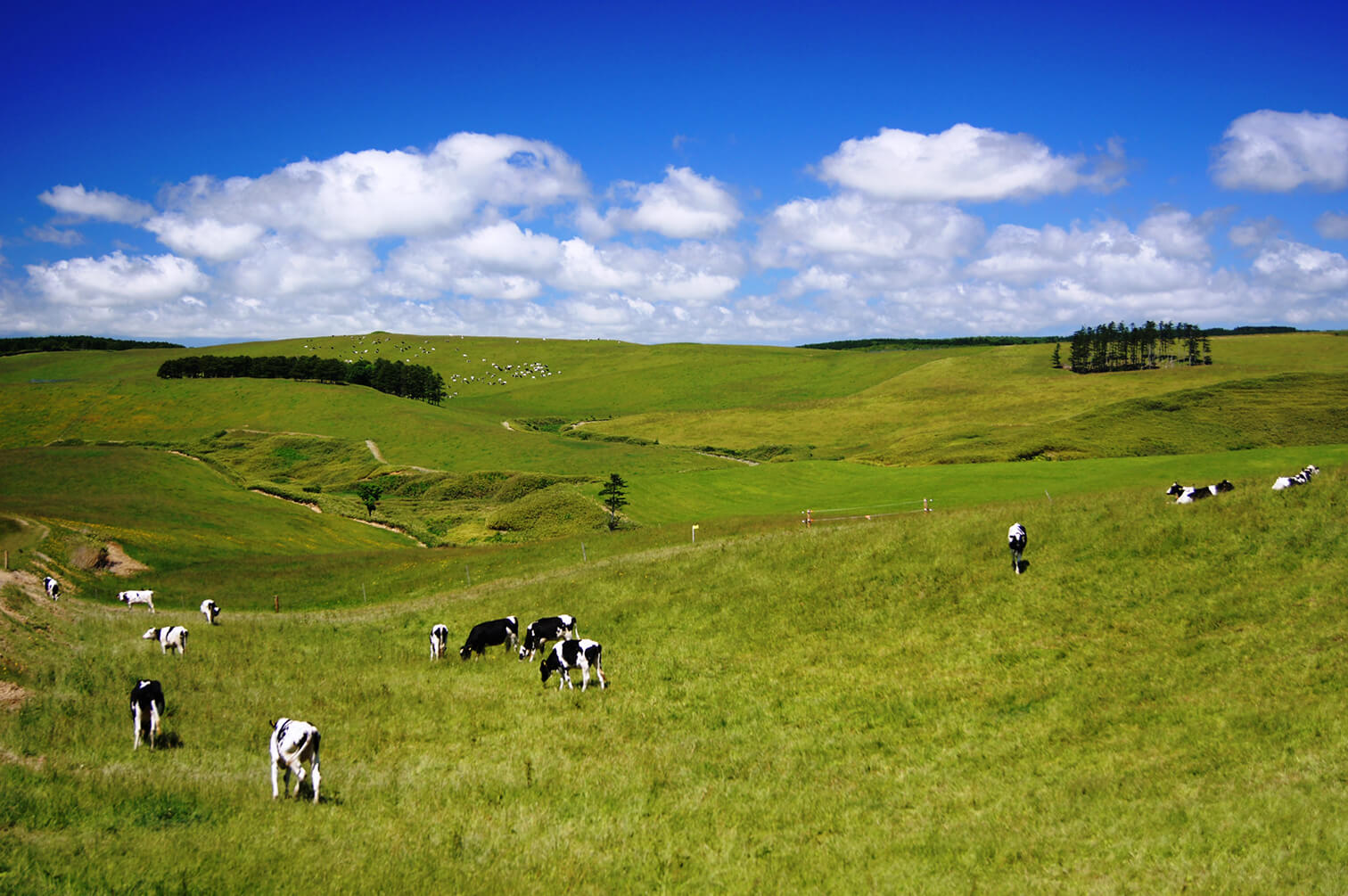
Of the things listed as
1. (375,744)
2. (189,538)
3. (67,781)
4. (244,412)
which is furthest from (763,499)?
(244,412)

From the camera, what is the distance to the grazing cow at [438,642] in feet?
88.5

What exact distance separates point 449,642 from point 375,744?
11.9m

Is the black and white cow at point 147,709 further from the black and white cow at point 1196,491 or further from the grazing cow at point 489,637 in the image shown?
the black and white cow at point 1196,491

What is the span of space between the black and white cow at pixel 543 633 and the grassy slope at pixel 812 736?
0.96 m

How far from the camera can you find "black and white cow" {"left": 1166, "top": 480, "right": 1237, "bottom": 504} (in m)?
27.6

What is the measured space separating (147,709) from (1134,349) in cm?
20425

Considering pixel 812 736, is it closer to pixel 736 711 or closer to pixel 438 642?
pixel 736 711

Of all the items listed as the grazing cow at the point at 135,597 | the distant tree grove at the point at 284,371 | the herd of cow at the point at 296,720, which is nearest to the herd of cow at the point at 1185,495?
the herd of cow at the point at 296,720

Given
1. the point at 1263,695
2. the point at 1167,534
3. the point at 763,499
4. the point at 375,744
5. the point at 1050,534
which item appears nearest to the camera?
the point at 1263,695

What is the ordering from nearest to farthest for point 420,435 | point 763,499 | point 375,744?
point 375,744 < point 763,499 < point 420,435

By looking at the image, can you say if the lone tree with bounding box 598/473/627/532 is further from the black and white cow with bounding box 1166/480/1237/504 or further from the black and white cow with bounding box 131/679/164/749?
the black and white cow with bounding box 131/679/164/749

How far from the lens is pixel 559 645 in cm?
2286

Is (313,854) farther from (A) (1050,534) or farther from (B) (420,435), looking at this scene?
(B) (420,435)

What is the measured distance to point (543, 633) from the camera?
26.6 metres
